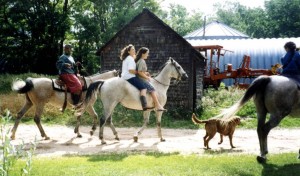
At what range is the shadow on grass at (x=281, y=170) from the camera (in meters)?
6.43

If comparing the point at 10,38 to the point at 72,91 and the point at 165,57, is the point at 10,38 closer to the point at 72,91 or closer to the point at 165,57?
the point at 165,57

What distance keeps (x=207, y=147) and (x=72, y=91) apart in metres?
4.72

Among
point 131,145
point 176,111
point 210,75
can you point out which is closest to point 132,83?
point 131,145

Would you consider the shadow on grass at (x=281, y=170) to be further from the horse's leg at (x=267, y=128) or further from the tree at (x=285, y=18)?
the tree at (x=285, y=18)

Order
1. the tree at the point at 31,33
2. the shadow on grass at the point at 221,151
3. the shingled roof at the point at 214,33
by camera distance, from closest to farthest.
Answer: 1. the shadow on grass at the point at 221,151
2. the tree at the point at 31,33
3. the shingled roof at the point at 214,33

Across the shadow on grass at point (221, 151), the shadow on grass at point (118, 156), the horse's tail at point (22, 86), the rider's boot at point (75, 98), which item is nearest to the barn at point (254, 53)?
the rider's boot at point (75, 98)

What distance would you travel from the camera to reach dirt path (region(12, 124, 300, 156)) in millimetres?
9078

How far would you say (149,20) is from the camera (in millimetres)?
18531

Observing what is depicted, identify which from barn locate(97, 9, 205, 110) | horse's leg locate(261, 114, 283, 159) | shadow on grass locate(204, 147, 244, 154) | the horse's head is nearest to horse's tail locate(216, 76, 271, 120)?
horse's leg locate(261, 114, 283, 159)

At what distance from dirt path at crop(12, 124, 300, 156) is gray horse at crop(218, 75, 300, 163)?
1.42 m

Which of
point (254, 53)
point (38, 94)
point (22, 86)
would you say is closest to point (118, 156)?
point (38, 94)

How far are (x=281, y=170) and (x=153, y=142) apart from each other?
4.50 metres

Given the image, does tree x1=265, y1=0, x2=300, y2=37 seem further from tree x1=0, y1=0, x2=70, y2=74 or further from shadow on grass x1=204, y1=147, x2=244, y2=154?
shadow on grass x1=204, y1=147, x2=244, y2=154

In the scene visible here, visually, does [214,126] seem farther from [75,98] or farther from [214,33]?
[214,33]
